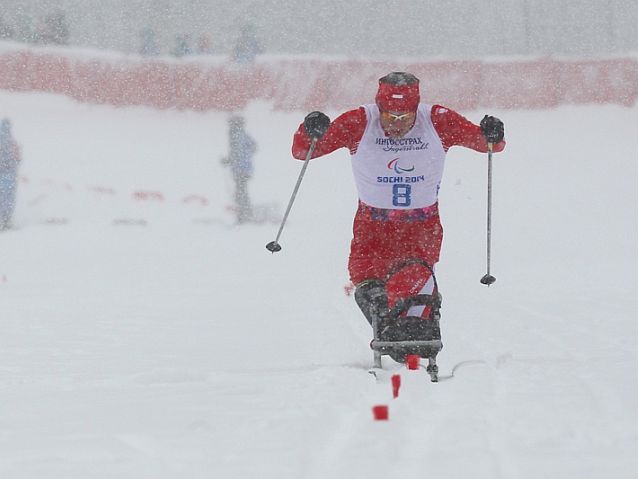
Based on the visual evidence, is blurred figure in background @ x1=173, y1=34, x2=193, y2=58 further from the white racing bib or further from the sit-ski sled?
the sit-ski sled

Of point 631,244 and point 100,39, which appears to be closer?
point 631,244

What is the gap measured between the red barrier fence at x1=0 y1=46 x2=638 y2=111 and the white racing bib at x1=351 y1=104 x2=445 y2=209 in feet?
53.5

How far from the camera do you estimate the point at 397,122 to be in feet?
16.1

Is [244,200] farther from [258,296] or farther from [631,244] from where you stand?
[258,296]

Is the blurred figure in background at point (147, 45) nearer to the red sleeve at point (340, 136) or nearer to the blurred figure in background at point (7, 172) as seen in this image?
the blurred figure in background at point (7, 172)

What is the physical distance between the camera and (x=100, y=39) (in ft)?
111

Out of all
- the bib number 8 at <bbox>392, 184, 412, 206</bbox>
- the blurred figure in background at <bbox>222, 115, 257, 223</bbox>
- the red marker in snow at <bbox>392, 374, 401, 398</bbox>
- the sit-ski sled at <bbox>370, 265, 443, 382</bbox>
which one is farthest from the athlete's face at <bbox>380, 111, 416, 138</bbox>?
the blurred figure in background at <bbox>222, 115, 257, 223</bbox>

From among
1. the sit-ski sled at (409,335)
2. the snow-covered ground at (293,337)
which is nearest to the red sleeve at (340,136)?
the sit-ski sled at (409,335)

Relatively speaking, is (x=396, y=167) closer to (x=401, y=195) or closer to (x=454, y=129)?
(x=401, y=195)

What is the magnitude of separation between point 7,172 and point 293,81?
8.62 meters

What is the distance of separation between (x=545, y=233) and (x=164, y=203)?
615 centimetres

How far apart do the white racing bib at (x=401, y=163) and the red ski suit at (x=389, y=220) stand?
37 mm

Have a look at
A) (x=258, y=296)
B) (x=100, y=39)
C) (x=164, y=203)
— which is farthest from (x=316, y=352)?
(x=100, y=39)

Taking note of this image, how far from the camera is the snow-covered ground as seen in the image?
10.4 feet
